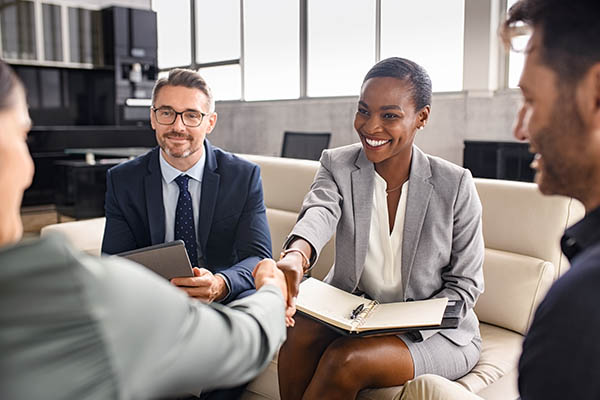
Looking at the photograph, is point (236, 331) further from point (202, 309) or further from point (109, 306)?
point (109, 306)

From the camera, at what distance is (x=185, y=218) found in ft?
6.13

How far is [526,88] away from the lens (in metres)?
0.78

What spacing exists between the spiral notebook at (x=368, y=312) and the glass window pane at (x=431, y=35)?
13.5ft

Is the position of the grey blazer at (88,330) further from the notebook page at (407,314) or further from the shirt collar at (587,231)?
the notebook page at (407,314)

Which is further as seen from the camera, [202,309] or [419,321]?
[419,321]

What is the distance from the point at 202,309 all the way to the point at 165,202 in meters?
1.21

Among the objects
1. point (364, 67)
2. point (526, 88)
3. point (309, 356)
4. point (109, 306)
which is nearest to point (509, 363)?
point (309, 356)

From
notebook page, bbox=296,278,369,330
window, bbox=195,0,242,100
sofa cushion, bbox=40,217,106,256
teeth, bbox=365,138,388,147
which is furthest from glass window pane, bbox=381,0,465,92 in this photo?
notebook page, bbox=296,278,369,330

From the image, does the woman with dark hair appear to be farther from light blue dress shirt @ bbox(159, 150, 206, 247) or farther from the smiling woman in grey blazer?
light blue dress shirt @ bbox(159, 150, 206, 247)

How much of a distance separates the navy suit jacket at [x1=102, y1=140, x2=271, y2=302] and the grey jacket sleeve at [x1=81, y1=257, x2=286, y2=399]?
106 cm

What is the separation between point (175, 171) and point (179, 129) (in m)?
0.14

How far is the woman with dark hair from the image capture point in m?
0.55

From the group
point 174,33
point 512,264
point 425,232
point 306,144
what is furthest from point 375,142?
point 174,33

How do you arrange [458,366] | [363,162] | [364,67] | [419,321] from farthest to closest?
[364,67], [363,162], [458,366], [419,321]
